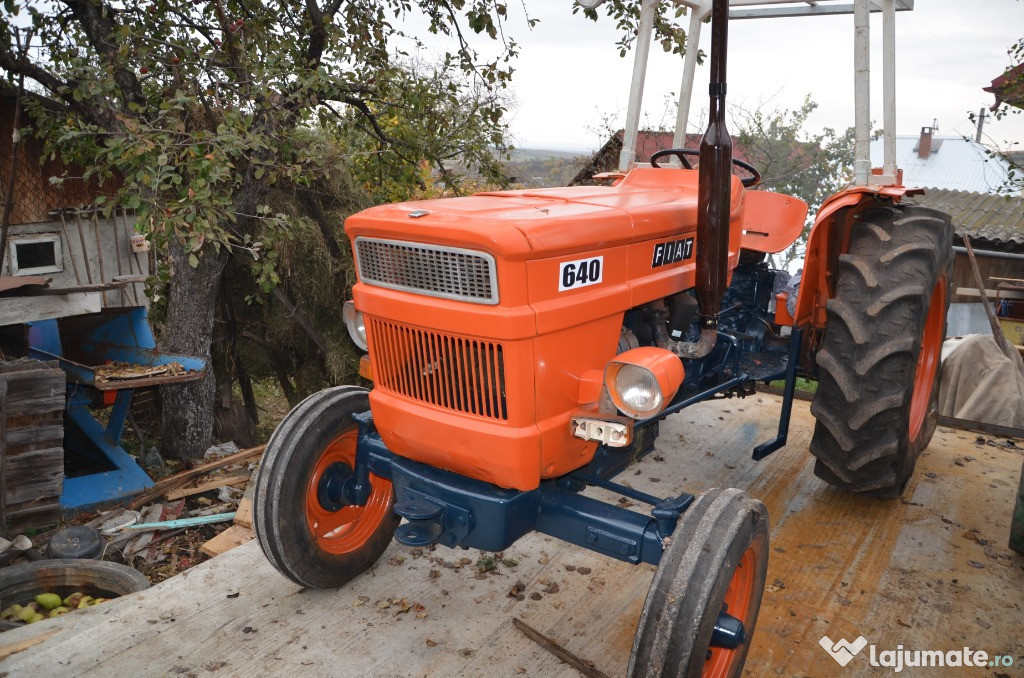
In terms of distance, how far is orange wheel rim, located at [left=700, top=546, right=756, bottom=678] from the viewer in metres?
2.29

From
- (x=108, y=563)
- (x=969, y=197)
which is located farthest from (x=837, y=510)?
(x=969, y=197)

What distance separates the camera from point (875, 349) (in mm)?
3248

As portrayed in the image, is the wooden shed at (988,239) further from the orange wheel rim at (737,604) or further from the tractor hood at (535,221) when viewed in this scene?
the orange wheel rim at (737,604)

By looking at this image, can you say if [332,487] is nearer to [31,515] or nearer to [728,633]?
[728,633]

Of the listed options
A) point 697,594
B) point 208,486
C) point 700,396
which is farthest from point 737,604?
point 208,486

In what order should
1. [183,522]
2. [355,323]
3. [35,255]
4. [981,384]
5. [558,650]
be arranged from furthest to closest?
[35,255] < [981,384] < [183,522] < [355,323] < [558,650]

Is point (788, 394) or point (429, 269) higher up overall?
point (429, 269)

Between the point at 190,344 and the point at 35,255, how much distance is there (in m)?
1.45

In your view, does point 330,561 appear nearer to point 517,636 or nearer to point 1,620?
point 517,636

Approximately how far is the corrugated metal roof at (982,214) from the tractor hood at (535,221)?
28.1 feet

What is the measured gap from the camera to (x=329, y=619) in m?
2.93

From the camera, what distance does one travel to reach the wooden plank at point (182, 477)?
4863 mm

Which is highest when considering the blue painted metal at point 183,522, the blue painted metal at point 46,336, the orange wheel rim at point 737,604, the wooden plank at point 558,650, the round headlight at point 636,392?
the round headlight at point 636,392

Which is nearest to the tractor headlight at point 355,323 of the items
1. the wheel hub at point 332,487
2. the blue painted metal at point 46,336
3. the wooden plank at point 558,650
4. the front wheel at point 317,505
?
the front wheel at point 317,505
